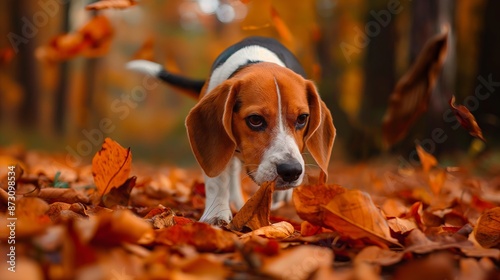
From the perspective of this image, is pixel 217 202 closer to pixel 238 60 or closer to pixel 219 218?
pixel 219 218

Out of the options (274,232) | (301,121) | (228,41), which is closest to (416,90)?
(301,121)

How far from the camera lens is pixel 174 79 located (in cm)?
426

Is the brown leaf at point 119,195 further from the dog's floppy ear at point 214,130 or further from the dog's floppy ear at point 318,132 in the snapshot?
the dog's floppy ear at point 318,132

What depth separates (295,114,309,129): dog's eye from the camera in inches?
110

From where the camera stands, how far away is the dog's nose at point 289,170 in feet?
8.09

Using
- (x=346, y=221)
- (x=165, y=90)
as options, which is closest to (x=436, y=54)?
(x=346, y=221)

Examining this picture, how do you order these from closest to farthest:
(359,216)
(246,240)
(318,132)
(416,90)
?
(359,216)
(246,240)
(318,132)
(416,90)

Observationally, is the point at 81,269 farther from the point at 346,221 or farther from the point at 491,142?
the point at 491,142

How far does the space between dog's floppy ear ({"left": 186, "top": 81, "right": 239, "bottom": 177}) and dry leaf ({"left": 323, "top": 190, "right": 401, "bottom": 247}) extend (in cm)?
102

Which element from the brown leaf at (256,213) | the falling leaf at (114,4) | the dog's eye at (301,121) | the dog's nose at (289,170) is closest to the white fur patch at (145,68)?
the falling leaf at (114,4)

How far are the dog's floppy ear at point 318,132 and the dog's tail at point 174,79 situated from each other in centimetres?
145

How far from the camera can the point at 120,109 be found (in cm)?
2294

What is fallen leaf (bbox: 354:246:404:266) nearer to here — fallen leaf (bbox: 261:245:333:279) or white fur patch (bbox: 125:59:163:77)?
fallen leaf (bbox: 261:245:333:279)

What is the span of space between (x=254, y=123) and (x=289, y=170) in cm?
37
